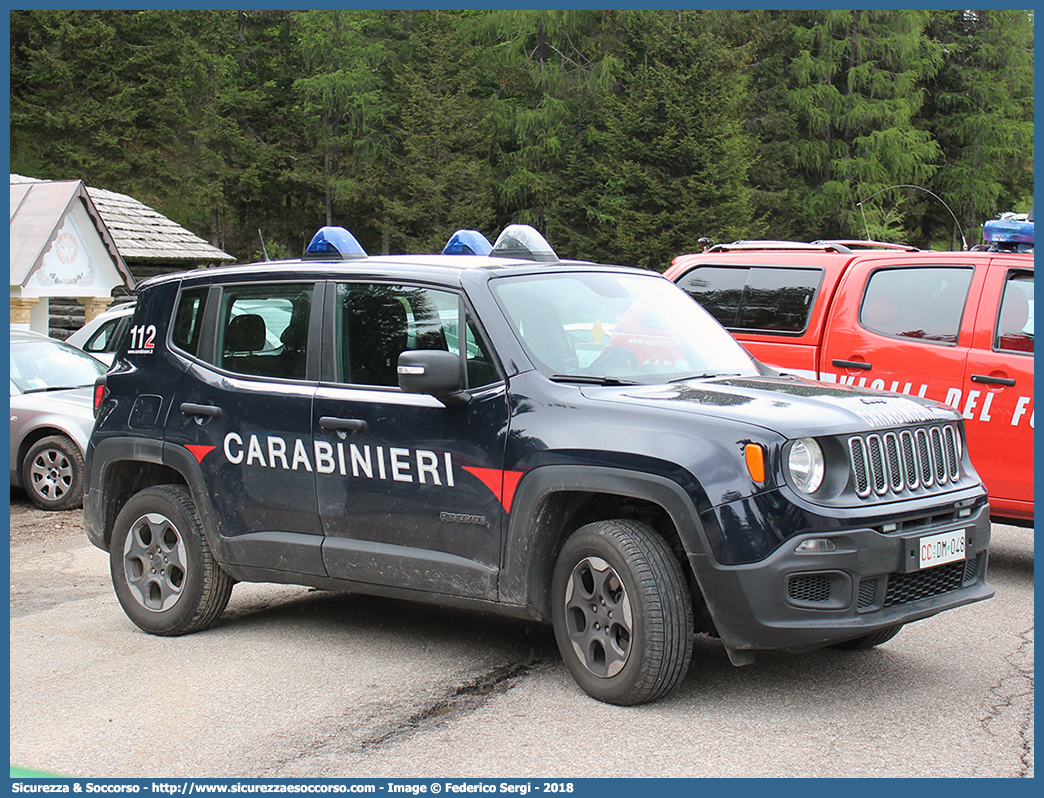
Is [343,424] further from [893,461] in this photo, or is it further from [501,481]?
[893,461]

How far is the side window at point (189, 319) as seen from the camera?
623 cm

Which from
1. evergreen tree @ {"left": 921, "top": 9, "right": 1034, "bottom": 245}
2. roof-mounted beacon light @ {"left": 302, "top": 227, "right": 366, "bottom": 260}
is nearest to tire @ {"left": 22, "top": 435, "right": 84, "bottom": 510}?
roof-mounted beacon light @ {"left": 302, "top": 227, "right": 366, "bottom": 260}

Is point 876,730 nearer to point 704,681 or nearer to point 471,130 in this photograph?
point 704,681

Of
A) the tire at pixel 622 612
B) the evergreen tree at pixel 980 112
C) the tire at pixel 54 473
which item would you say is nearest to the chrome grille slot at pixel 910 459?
the tire at pixel 622 612

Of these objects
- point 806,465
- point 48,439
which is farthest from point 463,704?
point 48,439

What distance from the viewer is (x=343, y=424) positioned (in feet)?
17.8

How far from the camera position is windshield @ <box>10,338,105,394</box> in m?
Answer: 11.3

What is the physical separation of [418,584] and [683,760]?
1580 mm

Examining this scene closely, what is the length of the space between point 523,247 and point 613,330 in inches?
34.8

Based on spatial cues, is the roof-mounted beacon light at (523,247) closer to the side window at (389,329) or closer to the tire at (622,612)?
the side window at (389,329)

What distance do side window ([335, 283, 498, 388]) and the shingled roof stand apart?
18867 millimetres

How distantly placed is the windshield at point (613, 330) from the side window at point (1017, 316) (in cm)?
224

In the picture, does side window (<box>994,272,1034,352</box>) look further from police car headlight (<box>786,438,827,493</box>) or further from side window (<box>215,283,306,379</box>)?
side window (<box>215,283,306,379</box>)

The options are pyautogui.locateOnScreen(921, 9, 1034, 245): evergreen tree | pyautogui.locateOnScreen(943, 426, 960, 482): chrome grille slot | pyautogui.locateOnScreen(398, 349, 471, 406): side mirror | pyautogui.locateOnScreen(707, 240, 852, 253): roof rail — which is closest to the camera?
pyautogui.locateOnScreen(398, 349, 471, 406): side mirror
